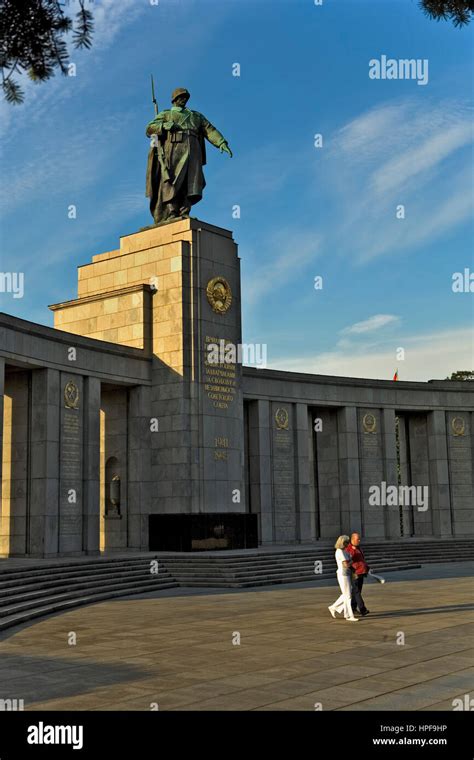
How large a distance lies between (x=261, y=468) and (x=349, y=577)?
19880mm

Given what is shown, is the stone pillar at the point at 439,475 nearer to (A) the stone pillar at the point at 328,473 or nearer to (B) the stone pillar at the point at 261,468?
(A) the stone pillar at the point at 328,473

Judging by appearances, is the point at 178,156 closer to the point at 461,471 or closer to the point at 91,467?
the point at 91,467

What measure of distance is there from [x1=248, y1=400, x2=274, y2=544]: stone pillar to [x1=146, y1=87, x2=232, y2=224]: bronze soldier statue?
30.9ft

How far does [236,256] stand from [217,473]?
360 inches

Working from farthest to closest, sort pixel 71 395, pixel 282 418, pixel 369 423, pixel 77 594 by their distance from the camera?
pixel 369 423 < pixel 282 418 < pixel 71 395 < pixel 77 594

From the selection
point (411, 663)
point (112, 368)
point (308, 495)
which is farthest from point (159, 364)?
point (411, 663)

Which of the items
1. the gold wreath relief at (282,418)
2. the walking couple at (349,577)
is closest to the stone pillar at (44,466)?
the gold wreath relief at (282,418)

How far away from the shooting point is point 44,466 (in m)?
27.6

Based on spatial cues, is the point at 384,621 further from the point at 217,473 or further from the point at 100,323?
the point at 100,323

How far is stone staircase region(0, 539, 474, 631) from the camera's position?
760 inches

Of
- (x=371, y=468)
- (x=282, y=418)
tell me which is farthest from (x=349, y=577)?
(x=371, y=468)

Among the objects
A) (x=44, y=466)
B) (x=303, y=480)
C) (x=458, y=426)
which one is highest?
(x=458, y=426)

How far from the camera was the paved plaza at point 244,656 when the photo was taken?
1004 cm
